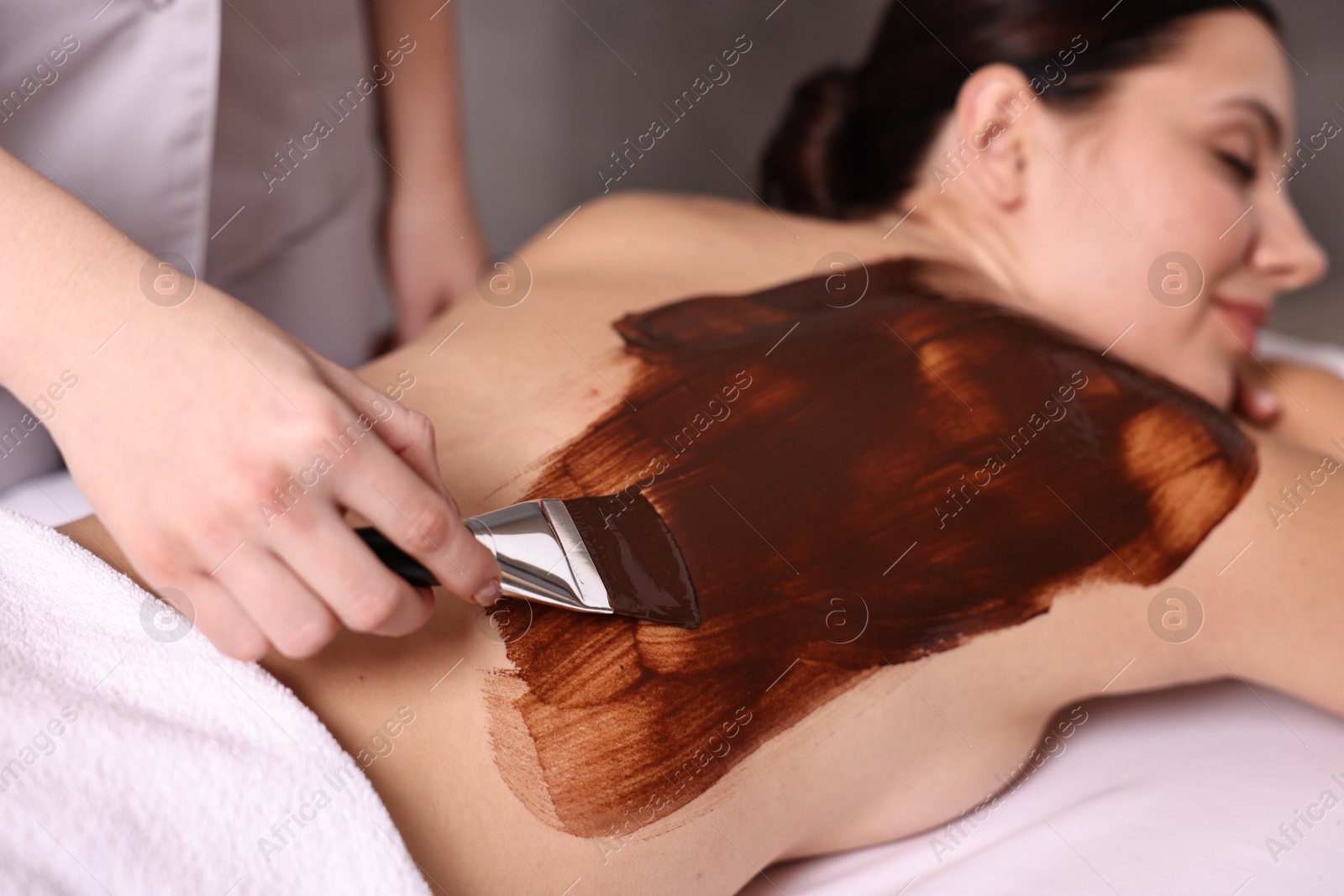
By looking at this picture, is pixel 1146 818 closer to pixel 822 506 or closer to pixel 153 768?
pixel 822 506

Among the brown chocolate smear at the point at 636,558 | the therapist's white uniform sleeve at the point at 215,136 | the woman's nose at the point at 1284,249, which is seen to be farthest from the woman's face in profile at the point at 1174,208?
the therapist's white uniform sleeve at the point at 215,136

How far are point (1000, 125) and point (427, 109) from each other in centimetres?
72

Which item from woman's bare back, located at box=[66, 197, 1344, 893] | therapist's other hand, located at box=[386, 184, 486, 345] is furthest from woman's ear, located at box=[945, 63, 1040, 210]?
therapist's other hand, located at box=[386, 184, 486, 345]

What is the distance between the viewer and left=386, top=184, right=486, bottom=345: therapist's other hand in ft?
4.43

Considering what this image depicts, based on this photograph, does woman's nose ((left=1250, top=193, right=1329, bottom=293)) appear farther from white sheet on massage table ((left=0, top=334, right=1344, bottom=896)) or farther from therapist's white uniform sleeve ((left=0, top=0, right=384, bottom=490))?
therapist's white uniform sleeve ((left=0, top=0, right=384, bottom=490))

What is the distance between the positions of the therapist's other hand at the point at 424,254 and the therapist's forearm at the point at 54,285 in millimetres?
750

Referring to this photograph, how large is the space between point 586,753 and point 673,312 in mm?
431

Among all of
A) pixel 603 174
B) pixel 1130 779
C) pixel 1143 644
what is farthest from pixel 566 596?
pixel 603 174

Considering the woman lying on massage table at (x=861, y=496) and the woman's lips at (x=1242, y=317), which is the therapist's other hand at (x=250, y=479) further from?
the woman's lips at (x=1242, y=317)

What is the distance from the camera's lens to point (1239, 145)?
3.76ft

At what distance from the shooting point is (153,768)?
1.86 feet

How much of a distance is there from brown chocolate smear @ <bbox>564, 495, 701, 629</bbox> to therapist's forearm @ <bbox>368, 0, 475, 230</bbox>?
760 millimetres

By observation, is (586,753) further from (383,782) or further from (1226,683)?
(1226,683)

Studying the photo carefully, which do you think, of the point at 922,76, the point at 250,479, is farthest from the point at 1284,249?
the point at 250,479
